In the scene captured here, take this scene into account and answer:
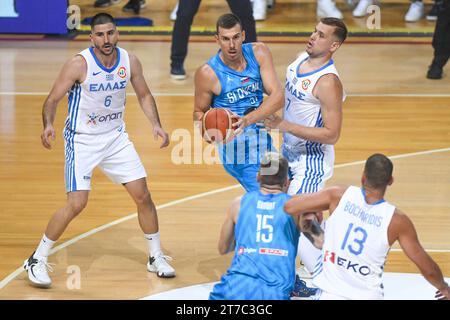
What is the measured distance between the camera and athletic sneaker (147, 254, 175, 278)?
25.0ft

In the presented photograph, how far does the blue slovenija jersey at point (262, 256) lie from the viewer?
5.99 meters

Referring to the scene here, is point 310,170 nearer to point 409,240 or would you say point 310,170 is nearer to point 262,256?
point 262,256

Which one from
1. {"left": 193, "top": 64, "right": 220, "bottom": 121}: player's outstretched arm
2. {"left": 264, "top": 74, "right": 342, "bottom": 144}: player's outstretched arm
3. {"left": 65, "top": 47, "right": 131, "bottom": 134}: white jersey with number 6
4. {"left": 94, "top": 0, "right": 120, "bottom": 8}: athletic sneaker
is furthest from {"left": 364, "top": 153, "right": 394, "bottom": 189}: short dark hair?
{"left": 94, "top": 0, "right": 120, "bottom": 8}: athletic sneaker

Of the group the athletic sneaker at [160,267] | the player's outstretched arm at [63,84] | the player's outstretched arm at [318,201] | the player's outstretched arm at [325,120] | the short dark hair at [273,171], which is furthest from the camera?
the athletic sneaker at [160,267]

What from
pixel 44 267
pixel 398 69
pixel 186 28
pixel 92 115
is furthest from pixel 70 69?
pixel 398 69

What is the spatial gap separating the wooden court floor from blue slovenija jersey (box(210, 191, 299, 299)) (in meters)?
1.50

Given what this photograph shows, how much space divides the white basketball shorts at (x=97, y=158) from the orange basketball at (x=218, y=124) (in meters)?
0.73

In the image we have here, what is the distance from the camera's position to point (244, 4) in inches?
471

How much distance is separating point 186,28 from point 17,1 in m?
3.01

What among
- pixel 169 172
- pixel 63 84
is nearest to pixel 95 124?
pixel 63 84

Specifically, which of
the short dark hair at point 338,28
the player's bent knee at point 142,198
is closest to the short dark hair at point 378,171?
the short dark hair at point 338,28

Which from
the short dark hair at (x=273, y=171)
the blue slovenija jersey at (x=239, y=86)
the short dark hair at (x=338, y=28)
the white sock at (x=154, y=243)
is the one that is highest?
the short dark hair at (x=338, y=28)

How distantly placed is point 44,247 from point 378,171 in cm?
292

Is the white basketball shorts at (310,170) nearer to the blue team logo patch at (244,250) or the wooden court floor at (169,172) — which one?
the wooden court floor at (169,172)
